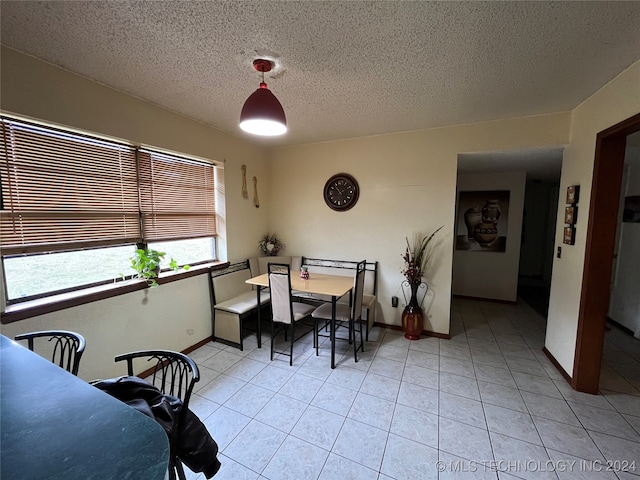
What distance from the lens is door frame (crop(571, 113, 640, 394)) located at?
2.10 meters

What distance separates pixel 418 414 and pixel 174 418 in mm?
1765

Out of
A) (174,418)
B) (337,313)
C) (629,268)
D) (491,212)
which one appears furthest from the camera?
(491,212)

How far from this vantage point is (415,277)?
314cm

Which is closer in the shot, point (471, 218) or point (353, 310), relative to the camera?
point (353, 310)

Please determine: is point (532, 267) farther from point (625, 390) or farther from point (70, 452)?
point (70, 452)

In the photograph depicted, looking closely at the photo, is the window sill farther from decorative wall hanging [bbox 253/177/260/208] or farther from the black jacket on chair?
decorative wall hanging [bbox 253/177/260/208]

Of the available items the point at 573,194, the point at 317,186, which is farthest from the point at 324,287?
the point at 573,194

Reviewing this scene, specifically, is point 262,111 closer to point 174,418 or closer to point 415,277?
point 174,418

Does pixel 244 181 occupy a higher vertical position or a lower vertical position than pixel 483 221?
higher

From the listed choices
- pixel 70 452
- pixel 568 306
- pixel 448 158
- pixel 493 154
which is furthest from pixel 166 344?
pixel 493 154

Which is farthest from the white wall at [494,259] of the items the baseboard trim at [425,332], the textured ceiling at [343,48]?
the textured ceiling at [343,48]

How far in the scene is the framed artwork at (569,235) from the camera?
2.45 meters

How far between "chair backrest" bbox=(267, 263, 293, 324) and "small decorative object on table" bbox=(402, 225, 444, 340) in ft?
4.85

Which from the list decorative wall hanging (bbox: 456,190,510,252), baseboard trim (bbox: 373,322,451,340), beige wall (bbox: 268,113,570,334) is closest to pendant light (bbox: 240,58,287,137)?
beige wall (bbox: 268,113,570,334)
